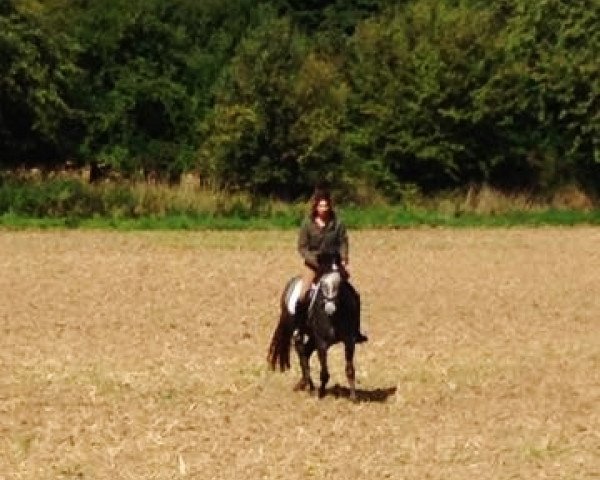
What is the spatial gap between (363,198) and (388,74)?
4.11 meters

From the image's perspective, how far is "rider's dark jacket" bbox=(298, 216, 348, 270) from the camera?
14359mm

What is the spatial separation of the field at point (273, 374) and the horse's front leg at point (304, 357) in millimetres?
202

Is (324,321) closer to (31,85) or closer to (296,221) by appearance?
(296,221)

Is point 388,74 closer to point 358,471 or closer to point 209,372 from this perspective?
point 209,372

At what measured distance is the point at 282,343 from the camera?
14.8m

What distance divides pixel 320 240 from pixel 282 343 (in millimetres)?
1088

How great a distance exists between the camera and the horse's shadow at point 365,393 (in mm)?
13913

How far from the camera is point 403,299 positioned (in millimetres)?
22484

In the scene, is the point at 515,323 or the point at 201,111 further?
the point at 201,111

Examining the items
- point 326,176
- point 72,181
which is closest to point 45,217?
point 72,181

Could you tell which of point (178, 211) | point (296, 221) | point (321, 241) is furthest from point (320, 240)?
point (178, 211)

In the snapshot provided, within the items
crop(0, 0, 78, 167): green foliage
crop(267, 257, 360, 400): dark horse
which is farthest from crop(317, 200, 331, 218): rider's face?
crop(0, 0, 78, 167): green foliage

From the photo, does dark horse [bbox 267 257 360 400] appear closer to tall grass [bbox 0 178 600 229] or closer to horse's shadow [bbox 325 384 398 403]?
horse's shadow [bbox 325 384 398 403]

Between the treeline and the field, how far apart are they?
13.6 metres
